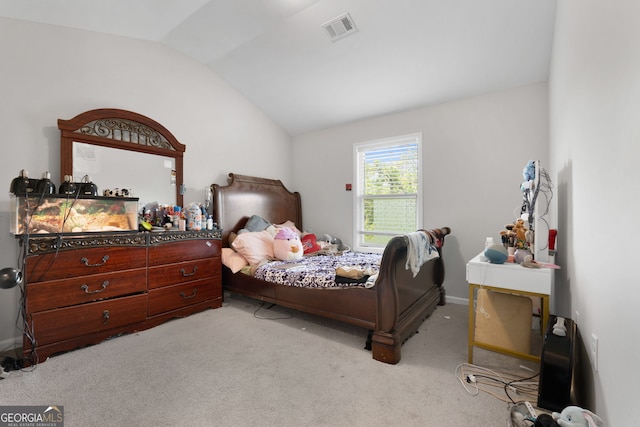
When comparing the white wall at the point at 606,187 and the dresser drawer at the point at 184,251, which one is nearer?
the white wall at the point at 606,187

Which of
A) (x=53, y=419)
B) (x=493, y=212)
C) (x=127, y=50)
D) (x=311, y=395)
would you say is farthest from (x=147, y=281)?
(x=493, y=212)

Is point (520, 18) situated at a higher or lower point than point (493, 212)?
higher

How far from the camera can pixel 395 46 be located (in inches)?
112

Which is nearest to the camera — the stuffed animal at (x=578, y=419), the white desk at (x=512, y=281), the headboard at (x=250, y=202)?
the stuffed animal at (x=578, y=419)

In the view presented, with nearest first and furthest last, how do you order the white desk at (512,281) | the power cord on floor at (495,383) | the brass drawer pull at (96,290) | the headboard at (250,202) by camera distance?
the power cord on floor at (495,383) < the white desk at (512,281) < the brass drawer pull at (96,290) < the headboard at (250,202)

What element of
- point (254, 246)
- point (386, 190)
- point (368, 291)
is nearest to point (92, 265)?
point (254, 246)

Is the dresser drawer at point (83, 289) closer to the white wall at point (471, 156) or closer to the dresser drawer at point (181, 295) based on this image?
the dresser drawer at point (181, 295)

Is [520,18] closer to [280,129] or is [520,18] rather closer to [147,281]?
[280,129]

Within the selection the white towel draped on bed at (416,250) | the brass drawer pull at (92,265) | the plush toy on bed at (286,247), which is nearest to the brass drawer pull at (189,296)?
the brass drawer pull at (92,265)

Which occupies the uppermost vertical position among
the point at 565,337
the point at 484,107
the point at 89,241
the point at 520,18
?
the point at 520,18

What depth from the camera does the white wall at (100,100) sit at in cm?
232

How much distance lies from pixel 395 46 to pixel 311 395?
3.11 meters

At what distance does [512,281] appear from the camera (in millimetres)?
1895

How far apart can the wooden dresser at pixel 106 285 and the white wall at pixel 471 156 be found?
110 inches
